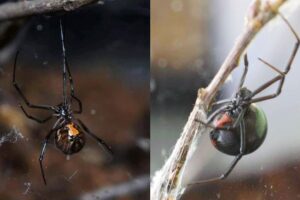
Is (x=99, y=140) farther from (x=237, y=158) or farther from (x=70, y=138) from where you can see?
(x=237, y=158)

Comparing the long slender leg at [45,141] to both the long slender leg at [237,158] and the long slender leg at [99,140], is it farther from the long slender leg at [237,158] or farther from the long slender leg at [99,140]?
the long slender leg at [237,158]

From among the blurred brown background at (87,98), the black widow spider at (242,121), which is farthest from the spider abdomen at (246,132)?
the blurred brown background at (87,98)

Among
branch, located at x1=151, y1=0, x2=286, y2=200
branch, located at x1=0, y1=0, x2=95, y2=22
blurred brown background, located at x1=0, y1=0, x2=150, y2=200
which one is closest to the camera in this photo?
branch, located at x1=151, y1=0, x2=286, y2=200

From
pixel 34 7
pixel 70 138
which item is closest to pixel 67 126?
pixel 70 138

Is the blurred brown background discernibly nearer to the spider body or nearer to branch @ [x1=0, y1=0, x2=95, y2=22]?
branch @ [x1=0, y1=0, x2=95, y2=22]

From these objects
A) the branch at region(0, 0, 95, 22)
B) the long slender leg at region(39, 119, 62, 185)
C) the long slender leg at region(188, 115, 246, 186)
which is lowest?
the long slender leg at region(39, 119, 62, 185)

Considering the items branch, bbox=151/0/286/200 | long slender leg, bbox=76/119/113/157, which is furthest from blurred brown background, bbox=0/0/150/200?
branch, bbox=151/0/286/200

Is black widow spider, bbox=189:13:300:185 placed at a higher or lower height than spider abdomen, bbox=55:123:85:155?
higher
